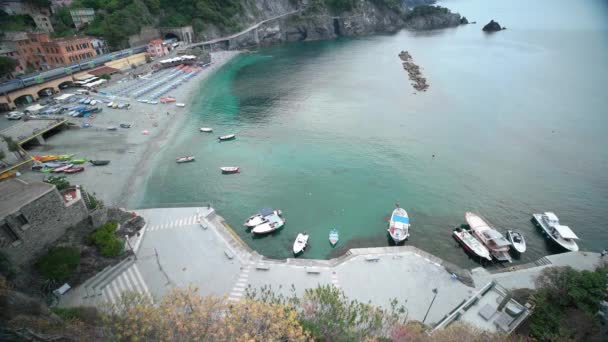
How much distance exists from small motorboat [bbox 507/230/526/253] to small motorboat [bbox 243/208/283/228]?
3097 centimetres

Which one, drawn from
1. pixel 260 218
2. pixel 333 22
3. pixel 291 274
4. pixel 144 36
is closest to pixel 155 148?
pixel 260 218

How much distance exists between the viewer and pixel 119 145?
2196 inches

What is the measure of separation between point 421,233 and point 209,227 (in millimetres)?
28653

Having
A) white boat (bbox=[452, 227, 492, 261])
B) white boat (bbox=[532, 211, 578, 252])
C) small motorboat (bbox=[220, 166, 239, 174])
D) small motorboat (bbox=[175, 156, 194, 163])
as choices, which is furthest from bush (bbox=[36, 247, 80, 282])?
white boat (bbox=[532, 211, 578, 252])

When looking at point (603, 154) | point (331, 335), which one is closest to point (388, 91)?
Result: point (603, 154)

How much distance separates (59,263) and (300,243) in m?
24.7

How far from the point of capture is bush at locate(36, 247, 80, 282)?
84.6 ft

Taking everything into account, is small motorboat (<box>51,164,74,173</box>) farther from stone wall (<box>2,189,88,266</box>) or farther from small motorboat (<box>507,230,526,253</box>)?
small motorboat (<box>507,230,526,253</box>)

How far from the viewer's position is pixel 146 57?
107250 mm

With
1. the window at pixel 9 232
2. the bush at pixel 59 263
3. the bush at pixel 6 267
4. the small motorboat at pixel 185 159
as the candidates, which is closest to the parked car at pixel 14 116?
the small motorboat at pixel 185 159

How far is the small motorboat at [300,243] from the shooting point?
34.9m

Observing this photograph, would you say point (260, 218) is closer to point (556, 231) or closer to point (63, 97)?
point (556, 231)

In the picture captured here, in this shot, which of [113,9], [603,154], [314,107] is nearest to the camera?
[603,154]

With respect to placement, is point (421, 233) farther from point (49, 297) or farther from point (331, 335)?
point (49, 297)
